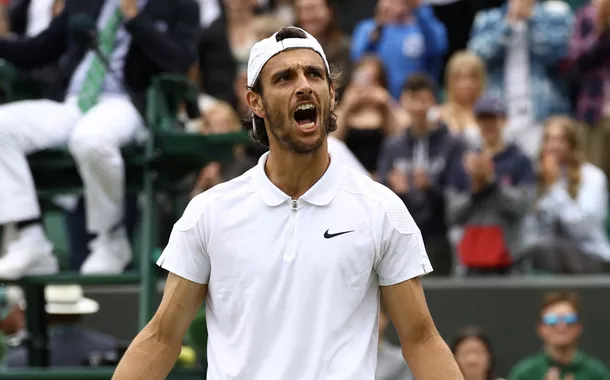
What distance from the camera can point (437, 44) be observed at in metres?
10.4

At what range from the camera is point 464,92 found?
9828 millimetres

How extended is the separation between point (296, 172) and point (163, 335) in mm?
642

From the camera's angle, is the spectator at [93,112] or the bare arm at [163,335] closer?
the bare arm at [163,335]

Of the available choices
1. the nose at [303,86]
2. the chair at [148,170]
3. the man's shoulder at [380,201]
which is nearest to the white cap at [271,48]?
the nose at [303,86]

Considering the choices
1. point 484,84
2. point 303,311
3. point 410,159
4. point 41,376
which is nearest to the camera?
point 303,311

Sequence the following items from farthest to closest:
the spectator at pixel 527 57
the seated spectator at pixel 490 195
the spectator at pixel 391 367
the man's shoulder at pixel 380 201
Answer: the spectator at pixel 527 57
the seated spectator at pixel 490 195
the spectator at pixel 391 367
the man's shoulder at pixel 380 201

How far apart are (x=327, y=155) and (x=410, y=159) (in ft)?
15.5

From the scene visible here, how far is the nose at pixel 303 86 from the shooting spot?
4.32m

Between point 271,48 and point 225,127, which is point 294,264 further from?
point 225,127

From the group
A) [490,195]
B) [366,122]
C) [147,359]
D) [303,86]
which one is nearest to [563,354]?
[490,195]

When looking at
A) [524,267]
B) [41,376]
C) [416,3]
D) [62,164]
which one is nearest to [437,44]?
[416,3]

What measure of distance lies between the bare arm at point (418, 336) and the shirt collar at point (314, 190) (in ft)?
1.08

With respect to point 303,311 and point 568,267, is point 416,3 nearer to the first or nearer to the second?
point 568,267

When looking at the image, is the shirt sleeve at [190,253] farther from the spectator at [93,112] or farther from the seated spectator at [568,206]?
the seated spectator at [568,206]
